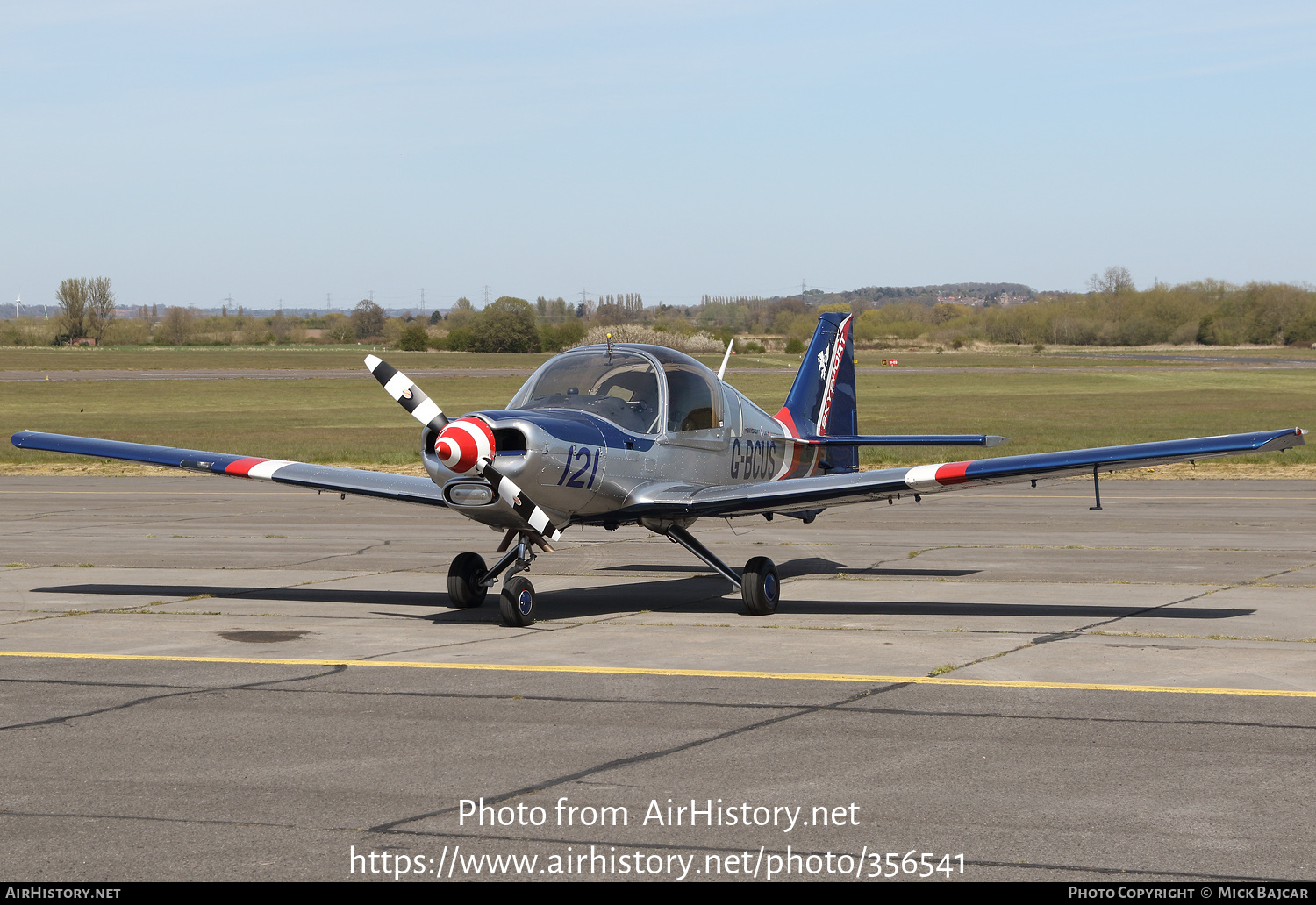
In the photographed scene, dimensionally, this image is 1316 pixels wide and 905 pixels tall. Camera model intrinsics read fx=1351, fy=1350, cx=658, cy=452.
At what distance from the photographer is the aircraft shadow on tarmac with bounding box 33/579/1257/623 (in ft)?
41.5

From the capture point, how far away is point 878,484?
12.4m

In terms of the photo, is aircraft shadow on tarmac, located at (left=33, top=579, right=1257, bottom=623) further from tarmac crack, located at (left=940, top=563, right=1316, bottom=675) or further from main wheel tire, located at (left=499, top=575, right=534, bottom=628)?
main wheel tire, located at (left=499, top=575, right=534, bottom=628)

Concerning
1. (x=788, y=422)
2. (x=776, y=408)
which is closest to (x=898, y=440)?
(x=788, y=422)

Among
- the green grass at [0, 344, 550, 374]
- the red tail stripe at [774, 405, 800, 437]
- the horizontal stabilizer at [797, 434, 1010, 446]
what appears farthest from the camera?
the green grass at [0, 344, 550, 374]

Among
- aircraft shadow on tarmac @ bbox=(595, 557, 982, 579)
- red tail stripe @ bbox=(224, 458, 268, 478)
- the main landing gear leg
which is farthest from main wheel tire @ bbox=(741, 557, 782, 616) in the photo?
red tail stripe @ bbox=(224, 458, 268, 478)

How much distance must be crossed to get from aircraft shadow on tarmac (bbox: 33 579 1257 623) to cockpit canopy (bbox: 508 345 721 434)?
184cm

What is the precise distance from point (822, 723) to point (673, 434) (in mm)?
5380

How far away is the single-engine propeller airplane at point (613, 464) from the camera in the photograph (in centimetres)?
1125

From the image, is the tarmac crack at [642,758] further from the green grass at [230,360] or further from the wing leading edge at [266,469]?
the green grass at [230,360]

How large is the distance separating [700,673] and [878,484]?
336 cm

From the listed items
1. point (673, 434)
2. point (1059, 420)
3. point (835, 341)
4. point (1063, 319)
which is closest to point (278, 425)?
point (1059, 420)

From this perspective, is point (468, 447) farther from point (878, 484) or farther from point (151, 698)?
point (878, 484)

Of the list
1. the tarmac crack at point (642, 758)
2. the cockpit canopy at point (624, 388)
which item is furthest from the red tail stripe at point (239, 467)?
the tarmac crack at point (642, 758)
